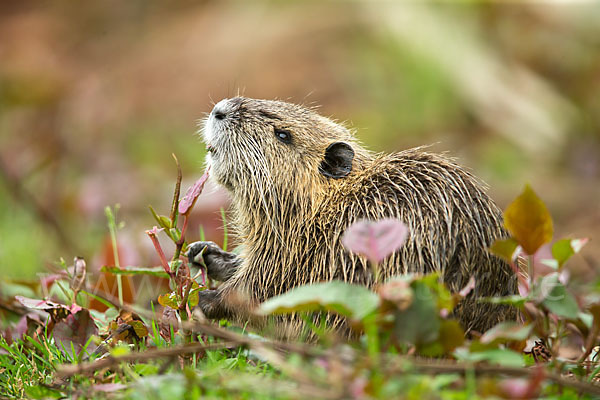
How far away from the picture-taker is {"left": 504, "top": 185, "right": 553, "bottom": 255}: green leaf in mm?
2125

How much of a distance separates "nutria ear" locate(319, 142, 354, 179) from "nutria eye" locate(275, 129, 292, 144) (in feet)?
0.65

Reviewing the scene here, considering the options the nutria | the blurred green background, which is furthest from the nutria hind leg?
the blurred green background

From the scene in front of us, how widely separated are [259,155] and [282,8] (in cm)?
968

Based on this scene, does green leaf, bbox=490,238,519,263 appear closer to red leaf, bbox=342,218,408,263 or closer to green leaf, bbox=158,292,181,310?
red leaf, bbox=342,218,408,263

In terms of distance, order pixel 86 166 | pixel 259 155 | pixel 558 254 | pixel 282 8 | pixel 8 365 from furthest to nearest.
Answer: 1. pixel 282 8
2. pixel 86 166
3. pixel 259 155
4. pixel 8 365
5. pixel 558 254

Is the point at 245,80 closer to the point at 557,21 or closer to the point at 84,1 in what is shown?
the point at 557,21

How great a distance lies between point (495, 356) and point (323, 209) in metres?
1.12

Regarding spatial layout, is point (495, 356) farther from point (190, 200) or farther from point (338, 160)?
point (338, 160)

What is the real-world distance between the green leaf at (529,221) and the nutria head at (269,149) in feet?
3.26

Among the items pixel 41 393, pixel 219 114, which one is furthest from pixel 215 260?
pixel 41 393

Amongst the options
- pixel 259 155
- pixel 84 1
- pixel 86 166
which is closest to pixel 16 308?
pixel 259 155

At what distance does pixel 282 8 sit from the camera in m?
12.3

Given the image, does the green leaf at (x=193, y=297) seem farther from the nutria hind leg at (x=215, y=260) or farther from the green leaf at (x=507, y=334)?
the green leaf at (x=507, y=334)

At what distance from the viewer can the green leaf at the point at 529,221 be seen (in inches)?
83.7
